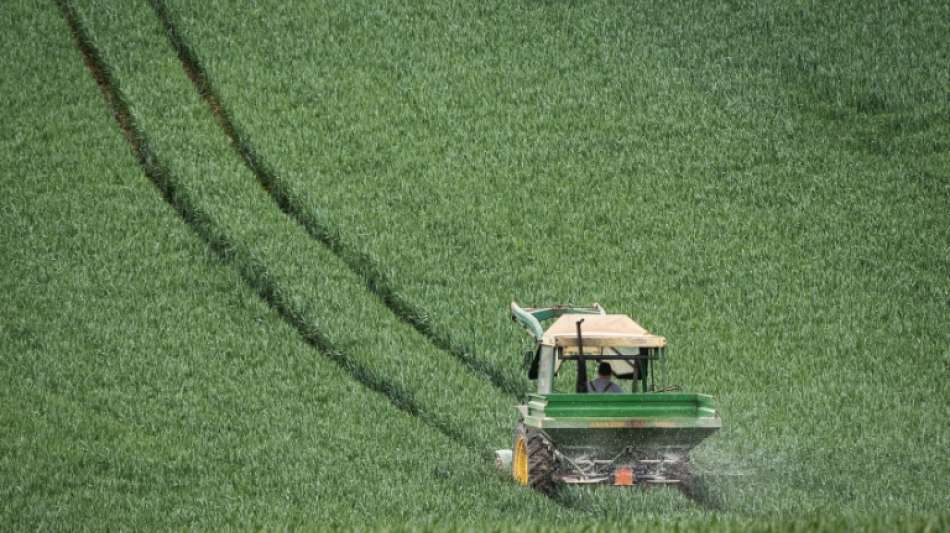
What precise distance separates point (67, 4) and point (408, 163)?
12415mm

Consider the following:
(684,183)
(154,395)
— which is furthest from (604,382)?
(684,183)

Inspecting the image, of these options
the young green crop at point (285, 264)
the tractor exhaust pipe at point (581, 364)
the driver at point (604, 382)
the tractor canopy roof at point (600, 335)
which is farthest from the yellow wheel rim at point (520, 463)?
the young green crop at point (285, 264)

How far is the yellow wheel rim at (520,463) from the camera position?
15422 millimetres

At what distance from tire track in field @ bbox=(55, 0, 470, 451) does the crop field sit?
0.23 ft

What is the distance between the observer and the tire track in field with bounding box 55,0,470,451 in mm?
20125

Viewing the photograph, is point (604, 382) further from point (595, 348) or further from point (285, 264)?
point (285, 264)

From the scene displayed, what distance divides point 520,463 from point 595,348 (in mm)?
1583

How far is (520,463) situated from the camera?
621 inches

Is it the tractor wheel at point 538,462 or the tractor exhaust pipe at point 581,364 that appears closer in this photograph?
the tractor wheel at point 538,462

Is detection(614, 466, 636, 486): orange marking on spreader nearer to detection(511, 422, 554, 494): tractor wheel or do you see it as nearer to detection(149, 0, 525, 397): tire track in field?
detection(511, 422, 554, 494): tractor wheel

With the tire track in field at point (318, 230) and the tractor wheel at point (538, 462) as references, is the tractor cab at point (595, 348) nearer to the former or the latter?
the tractor wheel at point (538, 462)

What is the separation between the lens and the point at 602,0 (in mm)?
35438

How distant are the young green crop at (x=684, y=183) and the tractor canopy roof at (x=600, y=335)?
1921 mm

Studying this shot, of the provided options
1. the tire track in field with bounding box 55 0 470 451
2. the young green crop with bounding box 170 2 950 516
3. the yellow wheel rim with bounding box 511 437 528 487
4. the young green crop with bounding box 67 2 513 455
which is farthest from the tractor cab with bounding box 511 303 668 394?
the tire track in field with bounding box 55 0 470 451
